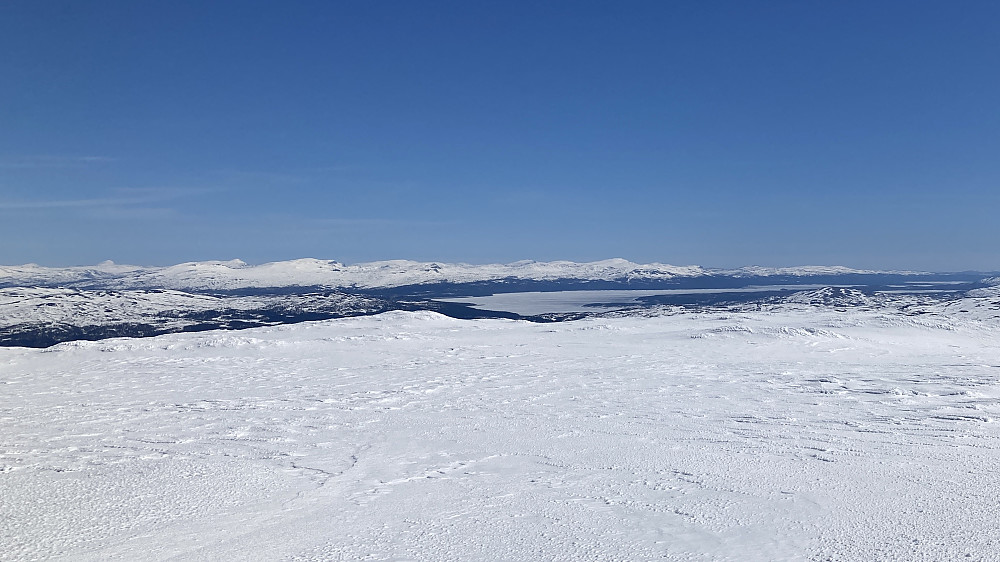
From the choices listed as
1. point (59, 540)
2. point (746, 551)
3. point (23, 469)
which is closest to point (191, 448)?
point (23, 469)

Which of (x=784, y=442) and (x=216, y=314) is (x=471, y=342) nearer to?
(x=784, y=442)

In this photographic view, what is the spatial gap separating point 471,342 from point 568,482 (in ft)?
90.9

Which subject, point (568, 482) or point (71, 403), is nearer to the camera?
point (568, 482)

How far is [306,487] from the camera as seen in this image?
31.1 ft

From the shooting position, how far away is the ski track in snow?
7.05 meters

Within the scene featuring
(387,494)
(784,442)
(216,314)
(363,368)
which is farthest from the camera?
(216,314)

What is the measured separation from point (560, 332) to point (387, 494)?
34.4 metres

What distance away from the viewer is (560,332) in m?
42.8

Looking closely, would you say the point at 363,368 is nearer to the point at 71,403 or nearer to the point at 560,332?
the point at 71,403

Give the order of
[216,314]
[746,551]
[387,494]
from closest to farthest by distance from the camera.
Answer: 1. [746,551]
2. [387,494]
3. [216,314]

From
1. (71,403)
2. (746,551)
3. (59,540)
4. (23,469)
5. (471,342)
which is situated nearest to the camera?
(746,551)

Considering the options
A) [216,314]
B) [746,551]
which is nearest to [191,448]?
[746,551]

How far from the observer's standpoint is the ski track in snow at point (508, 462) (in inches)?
278

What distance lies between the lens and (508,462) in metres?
10.8
